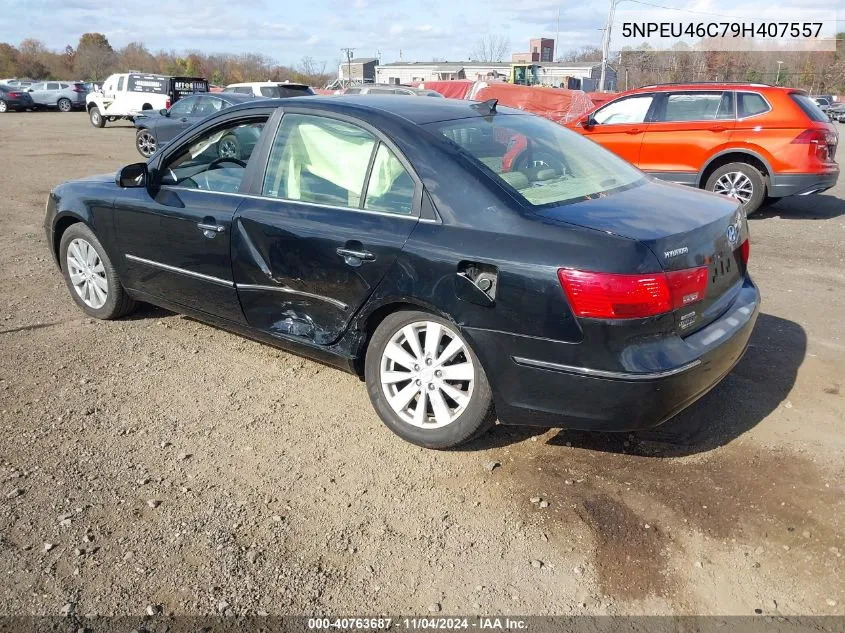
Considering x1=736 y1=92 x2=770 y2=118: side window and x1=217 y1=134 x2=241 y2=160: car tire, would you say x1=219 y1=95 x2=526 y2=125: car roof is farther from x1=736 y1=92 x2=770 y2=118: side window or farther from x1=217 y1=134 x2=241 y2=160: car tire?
x1=736 y1=92 x2=770 y2=118: side window

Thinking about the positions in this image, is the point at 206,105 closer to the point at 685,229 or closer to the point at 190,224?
the point at 190,224

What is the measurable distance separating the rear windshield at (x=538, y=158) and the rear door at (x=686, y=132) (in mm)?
5730

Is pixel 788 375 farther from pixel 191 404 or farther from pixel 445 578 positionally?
pixel 191 404

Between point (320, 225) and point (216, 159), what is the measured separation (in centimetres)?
127

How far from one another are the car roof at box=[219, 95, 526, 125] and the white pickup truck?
21.2 metres

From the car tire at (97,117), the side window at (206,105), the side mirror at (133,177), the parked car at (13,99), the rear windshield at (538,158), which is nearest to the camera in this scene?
the rear windshield at (538,158)

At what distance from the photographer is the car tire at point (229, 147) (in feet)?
13.6

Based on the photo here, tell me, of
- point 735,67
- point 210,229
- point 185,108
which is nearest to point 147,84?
point 185,108

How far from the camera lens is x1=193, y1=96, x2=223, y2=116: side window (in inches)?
614

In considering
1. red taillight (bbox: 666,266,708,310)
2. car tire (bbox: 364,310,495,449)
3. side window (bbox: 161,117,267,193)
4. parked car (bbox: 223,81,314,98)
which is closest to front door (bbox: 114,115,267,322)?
side window (bbox: 161,117,267,193)

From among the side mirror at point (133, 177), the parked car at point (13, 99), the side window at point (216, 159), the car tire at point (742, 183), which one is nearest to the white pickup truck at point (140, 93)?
the parked car at point (13, 99)

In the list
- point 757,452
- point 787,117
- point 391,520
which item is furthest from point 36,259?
point 787,117

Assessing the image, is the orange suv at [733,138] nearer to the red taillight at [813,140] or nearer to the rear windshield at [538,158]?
the red taillight at [813,140]

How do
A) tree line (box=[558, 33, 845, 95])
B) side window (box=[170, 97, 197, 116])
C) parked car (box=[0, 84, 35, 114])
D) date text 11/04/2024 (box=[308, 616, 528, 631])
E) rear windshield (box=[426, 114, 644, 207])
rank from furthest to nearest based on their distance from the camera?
tree line (box=[558, 33, 845, 95]), parked car (box=[0, 84, 35, 114]), side window (box=[170, 97, 197, 116]), rear windshield (box=[426, 114, 644, 207]), date text 11/04/2024 (box=[308, 616, 528, 631])
